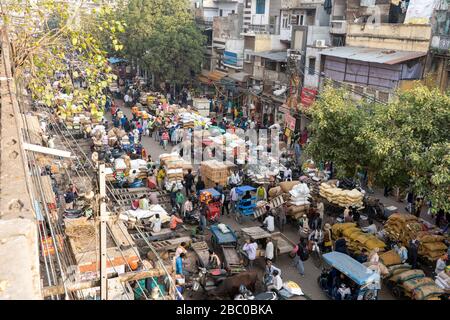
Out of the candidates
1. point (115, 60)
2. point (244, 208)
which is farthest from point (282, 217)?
point (115, 60)

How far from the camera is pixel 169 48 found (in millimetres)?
38062

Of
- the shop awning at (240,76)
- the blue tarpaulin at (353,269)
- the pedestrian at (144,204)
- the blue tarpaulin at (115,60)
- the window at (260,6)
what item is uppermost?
the window at (260,6)

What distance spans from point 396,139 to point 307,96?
47.1 feet

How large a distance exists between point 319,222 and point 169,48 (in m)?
26.6

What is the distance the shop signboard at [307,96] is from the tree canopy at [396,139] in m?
10.3

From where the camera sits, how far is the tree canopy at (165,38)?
38.1m

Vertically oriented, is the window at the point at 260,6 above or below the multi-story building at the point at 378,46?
above

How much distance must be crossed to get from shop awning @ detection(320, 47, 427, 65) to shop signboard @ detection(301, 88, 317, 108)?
7.64 feet

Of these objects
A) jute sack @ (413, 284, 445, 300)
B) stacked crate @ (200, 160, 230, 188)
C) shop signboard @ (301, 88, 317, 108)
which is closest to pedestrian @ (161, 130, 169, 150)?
stacked crate @ (200, 160, 230, 188)

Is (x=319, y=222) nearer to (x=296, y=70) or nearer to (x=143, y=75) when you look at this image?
(x=296, y=70)

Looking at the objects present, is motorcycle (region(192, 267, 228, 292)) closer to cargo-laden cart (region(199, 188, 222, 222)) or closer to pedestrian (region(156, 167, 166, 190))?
cargo-laden cart (region(199, 188, 222, 222))

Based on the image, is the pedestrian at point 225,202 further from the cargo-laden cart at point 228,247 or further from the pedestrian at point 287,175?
the pedestrian at point 287,175

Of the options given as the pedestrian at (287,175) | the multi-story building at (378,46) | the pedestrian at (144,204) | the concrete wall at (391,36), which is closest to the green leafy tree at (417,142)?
the pedestrian at (287,175)

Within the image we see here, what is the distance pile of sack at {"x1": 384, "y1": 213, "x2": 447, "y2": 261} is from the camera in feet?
44.2
